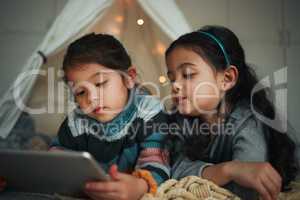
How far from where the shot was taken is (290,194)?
136 cm

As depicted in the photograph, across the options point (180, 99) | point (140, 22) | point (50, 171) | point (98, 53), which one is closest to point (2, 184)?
point (50, 171)

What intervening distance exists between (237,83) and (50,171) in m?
0.76

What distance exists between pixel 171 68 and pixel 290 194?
24.1 inches

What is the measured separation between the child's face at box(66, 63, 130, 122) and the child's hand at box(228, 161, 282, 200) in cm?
49

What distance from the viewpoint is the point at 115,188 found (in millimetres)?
1218

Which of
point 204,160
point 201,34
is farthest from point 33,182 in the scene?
point 201,34

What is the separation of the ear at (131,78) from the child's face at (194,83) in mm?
156

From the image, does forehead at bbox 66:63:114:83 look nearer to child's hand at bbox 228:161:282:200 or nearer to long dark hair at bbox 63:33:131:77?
long dark hair at bbox 63:33:131:77

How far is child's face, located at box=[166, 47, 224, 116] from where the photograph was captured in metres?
1.52

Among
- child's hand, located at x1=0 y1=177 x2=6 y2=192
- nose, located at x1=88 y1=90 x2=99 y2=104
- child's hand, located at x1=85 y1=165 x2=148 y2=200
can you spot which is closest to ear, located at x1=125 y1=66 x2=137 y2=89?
nose, located at x1=88 y1=90 x2=99 y2=104

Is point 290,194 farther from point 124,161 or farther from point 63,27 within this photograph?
point 63,27

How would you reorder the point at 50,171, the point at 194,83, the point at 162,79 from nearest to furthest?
1. the point at 50,171
2. the point at 194,83
3. the point at 162,79

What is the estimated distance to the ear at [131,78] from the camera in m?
1.59

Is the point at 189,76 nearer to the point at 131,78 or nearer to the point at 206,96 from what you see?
the point at 206,96
